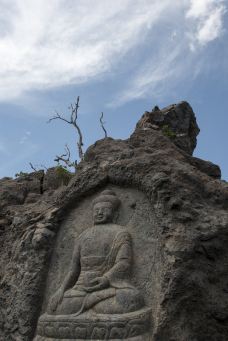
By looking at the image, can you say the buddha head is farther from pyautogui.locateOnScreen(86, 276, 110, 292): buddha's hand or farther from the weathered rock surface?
pyautogui.locateOnScreen(86, 276, 110, 292): buddha's hand

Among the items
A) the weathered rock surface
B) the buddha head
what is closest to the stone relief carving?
the buddha head

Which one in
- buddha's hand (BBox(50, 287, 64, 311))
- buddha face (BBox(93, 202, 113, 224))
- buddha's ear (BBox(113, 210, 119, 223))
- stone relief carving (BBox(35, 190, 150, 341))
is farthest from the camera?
buddha's ear (BBox(113, 210, 119, 223))

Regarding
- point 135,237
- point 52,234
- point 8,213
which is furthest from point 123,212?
point 8,213

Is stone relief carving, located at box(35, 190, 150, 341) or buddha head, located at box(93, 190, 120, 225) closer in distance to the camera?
stone relief carving, located at box(35, 190, 150, 341)

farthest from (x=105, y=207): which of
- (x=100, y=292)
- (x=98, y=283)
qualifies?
(x=100, y=292)

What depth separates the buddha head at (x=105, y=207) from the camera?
6184mm

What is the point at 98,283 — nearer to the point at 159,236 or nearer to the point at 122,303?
the point at 122,303

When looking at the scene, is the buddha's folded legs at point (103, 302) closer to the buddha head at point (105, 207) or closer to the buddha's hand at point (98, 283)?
the buddha's hand at point (98, 283)

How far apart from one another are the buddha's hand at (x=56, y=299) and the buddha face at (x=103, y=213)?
3.51 feet

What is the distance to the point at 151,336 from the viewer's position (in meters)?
5.10

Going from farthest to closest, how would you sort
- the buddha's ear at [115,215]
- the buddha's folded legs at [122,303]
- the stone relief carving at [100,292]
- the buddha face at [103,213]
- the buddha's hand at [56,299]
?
the buddha's ear at [115,215]
the buddha face at [103,213]
the buddha's hand at [56,299]
the buddha's folded legs at [122,303]
the stone relief carving at [100,292]

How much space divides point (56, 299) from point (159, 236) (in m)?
1.52

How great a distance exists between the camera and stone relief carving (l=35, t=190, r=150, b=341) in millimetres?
5172

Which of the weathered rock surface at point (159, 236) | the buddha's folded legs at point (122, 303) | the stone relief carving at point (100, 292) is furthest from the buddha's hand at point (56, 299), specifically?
the buddha's folded legs at point (122, 303)
